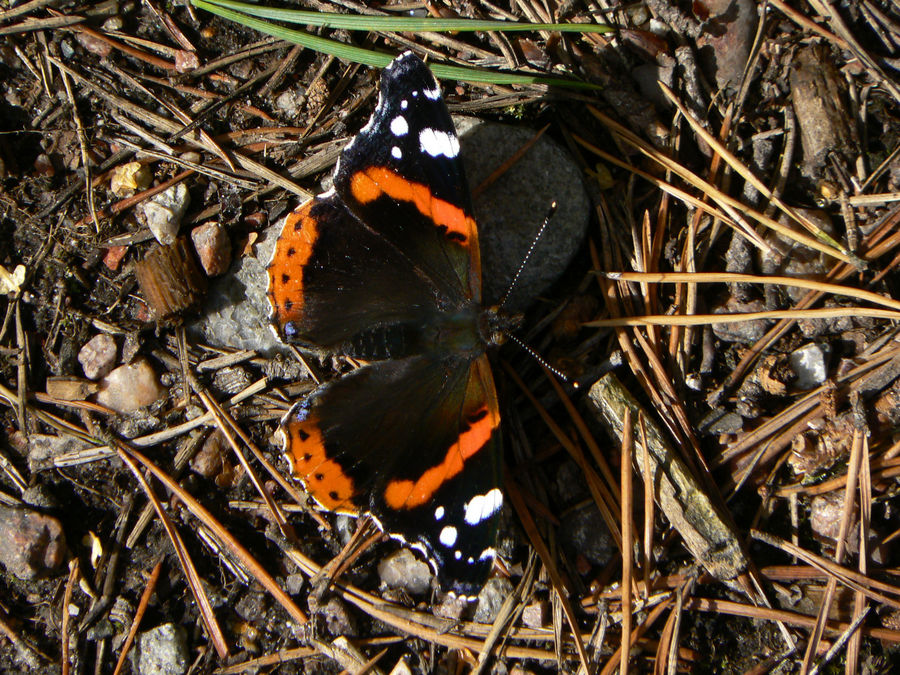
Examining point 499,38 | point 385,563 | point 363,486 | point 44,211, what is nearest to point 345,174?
point 499,38

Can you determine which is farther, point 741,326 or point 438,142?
point 741,326

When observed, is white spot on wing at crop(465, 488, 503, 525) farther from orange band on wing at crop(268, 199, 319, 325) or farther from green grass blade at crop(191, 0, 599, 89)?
green grass blade at crop(191, 0, 599, 89)

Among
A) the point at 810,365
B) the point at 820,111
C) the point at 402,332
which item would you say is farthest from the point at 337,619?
the point at 820,111

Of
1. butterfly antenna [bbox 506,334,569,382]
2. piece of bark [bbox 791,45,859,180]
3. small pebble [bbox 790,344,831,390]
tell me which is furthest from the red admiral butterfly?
piece of bark [bbox 791,45,859,180]

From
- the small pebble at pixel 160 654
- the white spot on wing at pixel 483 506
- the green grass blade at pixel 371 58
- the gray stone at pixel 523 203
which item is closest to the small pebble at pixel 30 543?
the small pebble at pixel 160 654

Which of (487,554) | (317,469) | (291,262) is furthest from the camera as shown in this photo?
(291,262)

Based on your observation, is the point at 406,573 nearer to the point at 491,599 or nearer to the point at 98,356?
the point at 491,599

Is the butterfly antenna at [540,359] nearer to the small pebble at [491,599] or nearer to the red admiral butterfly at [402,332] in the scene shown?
the red admiral butterfly at [402,332]
